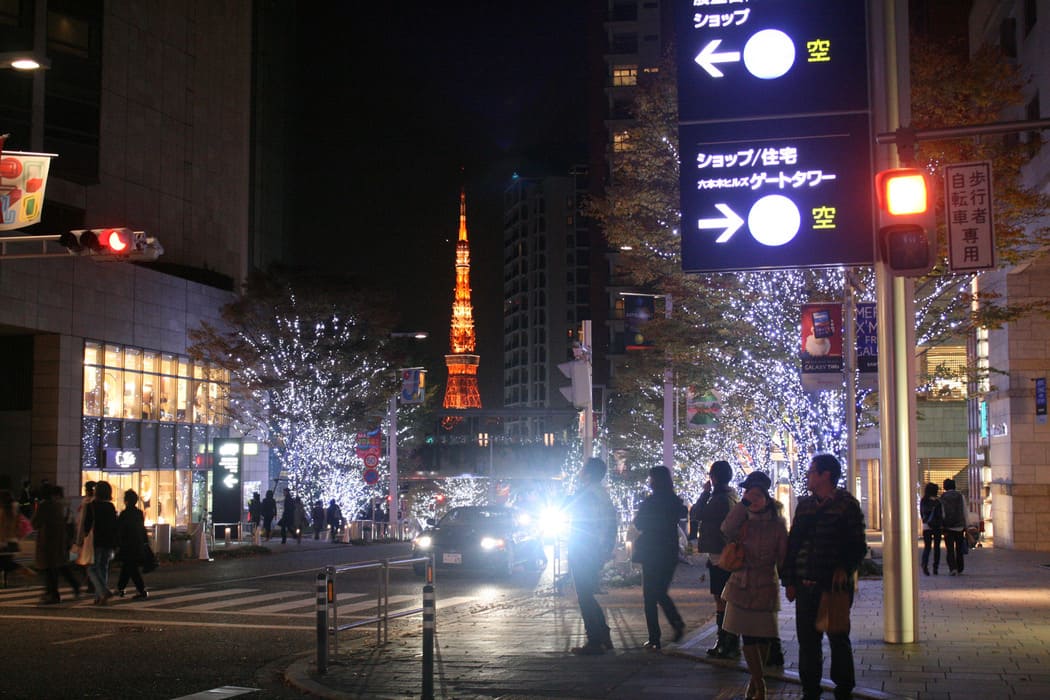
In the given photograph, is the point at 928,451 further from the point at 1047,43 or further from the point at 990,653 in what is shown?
the point at 990,653

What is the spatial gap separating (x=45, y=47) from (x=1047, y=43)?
2997cm

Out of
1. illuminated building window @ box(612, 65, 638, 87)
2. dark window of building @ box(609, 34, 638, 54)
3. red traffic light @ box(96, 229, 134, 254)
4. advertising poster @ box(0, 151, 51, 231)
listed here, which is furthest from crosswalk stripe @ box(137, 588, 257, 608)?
dark window of building @ box(609, 34, 638, 54)

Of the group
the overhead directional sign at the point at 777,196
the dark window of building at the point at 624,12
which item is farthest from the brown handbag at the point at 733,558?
the dark window of building at the point at 624,12

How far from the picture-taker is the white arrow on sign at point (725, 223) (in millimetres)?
12422

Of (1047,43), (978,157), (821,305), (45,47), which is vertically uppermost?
(45,47)

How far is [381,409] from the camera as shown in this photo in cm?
5238

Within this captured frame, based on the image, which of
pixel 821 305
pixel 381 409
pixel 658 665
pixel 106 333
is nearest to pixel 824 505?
pixel 658 665

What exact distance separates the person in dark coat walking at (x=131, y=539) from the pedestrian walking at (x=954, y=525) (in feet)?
45.6

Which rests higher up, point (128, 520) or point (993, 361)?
point (993, 361)

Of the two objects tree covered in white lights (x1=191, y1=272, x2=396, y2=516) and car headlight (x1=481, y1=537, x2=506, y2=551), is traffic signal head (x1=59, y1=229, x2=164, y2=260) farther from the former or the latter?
tree covered in white lights (x1=191, y1=272, x2=396, y2=516)

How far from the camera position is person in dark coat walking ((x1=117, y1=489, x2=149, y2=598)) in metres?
18.4

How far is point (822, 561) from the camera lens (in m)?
8.77

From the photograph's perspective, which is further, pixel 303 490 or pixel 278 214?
pixel 278 214

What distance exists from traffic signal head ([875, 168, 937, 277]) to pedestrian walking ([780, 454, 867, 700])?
10.6 ft
